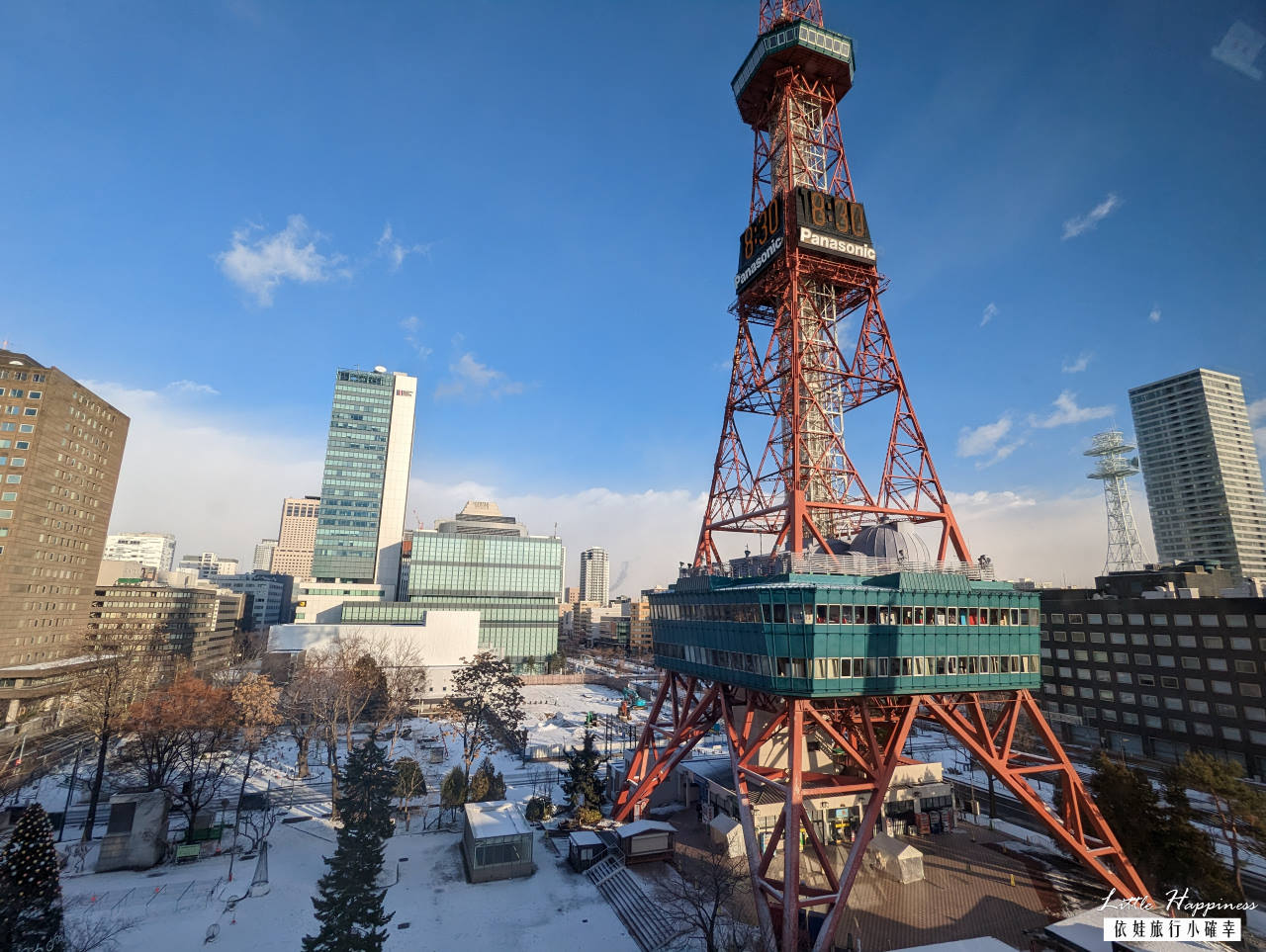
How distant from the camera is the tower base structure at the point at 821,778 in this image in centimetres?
3059

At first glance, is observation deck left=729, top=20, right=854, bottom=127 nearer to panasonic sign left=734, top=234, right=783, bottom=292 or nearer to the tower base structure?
panasonic sign left=734, top=234, right=783, bottom=292

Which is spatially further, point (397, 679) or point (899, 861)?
point (397, 679)

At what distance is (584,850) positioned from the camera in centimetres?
3875

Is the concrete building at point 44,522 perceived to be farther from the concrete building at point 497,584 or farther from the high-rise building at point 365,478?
the high-rise building at point 365,478

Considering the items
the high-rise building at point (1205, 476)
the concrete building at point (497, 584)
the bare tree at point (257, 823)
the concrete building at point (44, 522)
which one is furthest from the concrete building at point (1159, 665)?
the concrete building at point (44, 522)

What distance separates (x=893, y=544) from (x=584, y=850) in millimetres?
29311

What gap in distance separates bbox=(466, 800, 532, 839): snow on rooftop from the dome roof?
94.2ft

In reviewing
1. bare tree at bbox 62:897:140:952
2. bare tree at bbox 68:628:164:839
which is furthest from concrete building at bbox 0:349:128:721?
bare tree at bbox 62:897:140:952

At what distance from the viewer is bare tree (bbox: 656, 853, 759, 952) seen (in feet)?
92.3

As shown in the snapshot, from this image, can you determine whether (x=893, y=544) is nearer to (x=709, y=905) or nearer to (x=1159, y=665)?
(x=709, y=905)

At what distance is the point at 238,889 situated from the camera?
34.3 meters

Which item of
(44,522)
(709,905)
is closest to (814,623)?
(709,905)
